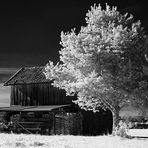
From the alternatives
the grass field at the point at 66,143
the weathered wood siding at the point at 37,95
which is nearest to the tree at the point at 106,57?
the grass field at the point at 66,143

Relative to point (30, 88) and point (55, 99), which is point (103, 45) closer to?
point (55, 99)

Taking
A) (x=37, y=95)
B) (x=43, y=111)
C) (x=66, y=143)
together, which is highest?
(x=37, y=95)

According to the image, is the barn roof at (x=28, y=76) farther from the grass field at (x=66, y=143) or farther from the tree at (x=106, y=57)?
the grass field at (x=66, y=143)

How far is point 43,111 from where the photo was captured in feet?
160

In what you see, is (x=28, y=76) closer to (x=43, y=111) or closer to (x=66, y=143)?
(x=43, y=111)

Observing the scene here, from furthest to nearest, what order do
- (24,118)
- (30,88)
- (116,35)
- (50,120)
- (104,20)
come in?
(30,88) → (24,118) → (50,120) → (104,20) → (116,35)

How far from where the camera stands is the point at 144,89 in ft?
133

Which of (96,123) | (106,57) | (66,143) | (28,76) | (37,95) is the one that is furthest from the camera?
(28,76)

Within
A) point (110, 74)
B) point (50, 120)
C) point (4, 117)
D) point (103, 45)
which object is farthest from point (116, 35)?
point (4, 117)

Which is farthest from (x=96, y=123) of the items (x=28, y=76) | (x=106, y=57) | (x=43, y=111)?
(x=106, y=57)

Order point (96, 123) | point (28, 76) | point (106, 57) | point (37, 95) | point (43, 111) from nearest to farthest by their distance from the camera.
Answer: point (106, 57)
point (43, 111)
point (96, 123)
point (37, 95)
point (28, 76)

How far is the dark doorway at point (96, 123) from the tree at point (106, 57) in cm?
957

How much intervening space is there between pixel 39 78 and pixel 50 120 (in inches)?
322

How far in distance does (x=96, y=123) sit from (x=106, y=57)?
53.0 ft
